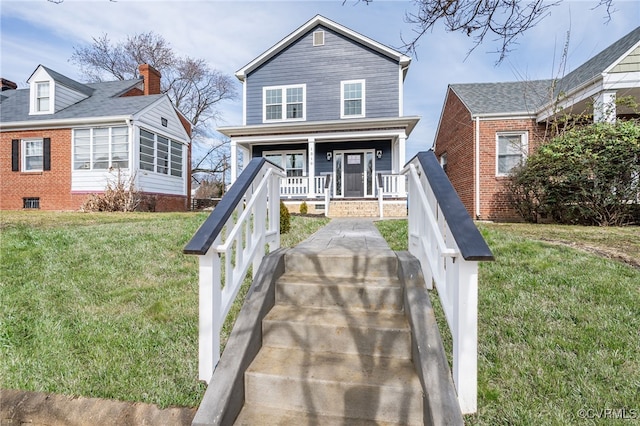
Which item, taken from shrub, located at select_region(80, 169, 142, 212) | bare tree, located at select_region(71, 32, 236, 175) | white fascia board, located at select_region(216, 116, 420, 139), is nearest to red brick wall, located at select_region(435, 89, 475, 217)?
white fascia board, located at select_region(216, 116, 420, 139)

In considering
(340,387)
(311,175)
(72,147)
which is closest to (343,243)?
(340,387)

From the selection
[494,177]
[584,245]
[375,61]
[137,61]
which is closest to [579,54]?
[494,177]

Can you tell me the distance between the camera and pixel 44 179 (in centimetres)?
1293

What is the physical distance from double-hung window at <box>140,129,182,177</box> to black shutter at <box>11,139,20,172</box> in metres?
5.29

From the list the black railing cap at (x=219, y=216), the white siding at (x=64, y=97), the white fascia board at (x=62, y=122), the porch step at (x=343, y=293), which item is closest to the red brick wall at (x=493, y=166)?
the porch step at (x=343, y=293)

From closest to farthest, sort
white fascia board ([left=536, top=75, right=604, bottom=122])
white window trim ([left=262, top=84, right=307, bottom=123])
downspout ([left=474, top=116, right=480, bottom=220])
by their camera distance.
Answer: white fascia board ([left=536, top=75, right=604, bottom=122])
downspout ([left=474, top=116, right=480, bottom=220])
white window trim ([left=262, top=84, right=307, bottom=123])

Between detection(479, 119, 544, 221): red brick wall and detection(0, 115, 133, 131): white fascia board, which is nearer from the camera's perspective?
detection(479, 119, 544, 221): red brick wall

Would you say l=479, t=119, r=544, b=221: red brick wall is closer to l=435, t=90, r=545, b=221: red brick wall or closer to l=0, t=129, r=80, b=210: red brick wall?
l=435, t=90, r=545, b=221: red brick wall

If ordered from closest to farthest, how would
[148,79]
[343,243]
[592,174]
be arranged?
[343,243], [592,174], [148,79]

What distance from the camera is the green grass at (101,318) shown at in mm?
2076

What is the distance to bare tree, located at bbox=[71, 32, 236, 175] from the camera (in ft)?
82.8

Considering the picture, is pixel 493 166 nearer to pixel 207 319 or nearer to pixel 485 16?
pixel 485 16

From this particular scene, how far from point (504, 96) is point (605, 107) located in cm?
435

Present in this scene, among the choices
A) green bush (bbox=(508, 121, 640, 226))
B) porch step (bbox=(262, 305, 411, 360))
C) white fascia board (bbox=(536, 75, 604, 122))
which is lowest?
porch step (bbox=(262, 305, 411, 360))
